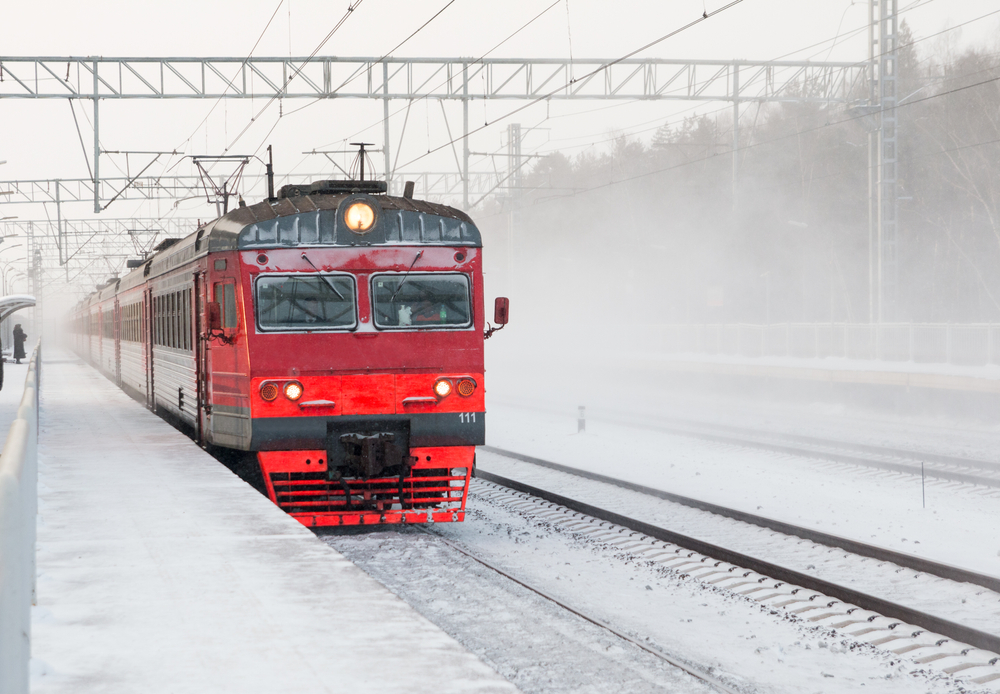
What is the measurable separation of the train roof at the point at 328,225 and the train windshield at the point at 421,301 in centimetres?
33

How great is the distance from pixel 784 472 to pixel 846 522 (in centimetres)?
387

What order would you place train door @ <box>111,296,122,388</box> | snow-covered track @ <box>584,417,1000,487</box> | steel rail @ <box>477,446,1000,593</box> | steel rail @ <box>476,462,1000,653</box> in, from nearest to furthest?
steel rail @ <box>476,462,1000,653</box> < steel rail @ <box>477,446,1000,593</box> < snow-covered track @ <box>584,417,1000,487</box> < train door @ <box>111,296,122,388</box>

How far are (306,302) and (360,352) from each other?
2.11ft

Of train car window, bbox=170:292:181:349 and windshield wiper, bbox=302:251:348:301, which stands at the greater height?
windshield wiper, bbox=302:251:348:301

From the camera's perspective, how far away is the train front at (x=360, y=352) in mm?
9359

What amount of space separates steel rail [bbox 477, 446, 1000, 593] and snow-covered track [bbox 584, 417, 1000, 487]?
10.3ft

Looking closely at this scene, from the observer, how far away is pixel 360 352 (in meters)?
9.55

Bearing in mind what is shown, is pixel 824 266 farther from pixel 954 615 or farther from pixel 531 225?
Result: pixel 954 615

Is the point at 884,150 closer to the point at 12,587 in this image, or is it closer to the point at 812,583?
the point at 812,583

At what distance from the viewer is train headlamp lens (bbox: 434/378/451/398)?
31.9 feet

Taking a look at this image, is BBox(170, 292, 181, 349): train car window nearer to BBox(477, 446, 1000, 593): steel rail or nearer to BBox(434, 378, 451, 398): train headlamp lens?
BBox(434, 378, 451, 398): train headlamp lens

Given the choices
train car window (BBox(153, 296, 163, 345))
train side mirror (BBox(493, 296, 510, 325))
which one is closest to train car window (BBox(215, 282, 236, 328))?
train side mirror (BBox(493, 296, 510, 325))

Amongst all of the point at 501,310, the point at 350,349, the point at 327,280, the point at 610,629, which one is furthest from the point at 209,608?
the point at 501,310

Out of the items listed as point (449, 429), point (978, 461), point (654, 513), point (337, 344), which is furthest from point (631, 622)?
point (978, 461)
